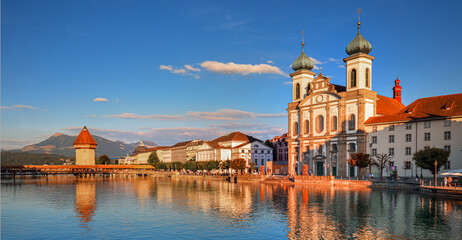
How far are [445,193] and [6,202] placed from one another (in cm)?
4772

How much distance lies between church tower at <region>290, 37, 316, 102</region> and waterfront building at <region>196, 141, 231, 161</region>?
44.7 meters

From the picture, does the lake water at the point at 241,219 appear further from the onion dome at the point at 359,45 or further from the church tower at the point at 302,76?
the church tower at the point at 302,76

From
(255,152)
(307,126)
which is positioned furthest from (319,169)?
(255,152)

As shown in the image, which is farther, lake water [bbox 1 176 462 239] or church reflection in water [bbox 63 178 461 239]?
church reflection in water [bbox 63 178 461 239]

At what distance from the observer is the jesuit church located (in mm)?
68812

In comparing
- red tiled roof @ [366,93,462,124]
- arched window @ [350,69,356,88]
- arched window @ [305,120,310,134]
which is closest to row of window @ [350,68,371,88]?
arched window @ [350,69,356,88]

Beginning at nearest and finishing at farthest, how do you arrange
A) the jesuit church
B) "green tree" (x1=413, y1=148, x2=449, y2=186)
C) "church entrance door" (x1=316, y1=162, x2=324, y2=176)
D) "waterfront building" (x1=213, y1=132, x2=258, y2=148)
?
"green tree" (x1=413, y1=148, x2=449, y2=186) < the jesuit church < "church entrance door" (x1=316, y1=162, x2=324, y2=176) < "waterfront building" (x1=213, y1=132, x2=258, y2=148)

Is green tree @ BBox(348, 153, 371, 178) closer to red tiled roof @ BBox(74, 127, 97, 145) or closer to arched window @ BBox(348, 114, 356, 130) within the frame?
arched window @ BBox(348, 114, 356, 130)

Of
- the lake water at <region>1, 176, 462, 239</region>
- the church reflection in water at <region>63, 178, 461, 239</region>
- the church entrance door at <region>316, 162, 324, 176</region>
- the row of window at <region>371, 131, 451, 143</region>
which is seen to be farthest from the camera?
the church entrance door at <region>316, 162, 324, 176</region>

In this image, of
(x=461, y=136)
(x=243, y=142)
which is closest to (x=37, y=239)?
(x=461, y=136)

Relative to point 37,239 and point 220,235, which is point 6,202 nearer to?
point 37,239

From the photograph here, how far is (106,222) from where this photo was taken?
31.1 meters

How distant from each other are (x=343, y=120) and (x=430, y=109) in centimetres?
1506

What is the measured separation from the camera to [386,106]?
78000 millimetres
